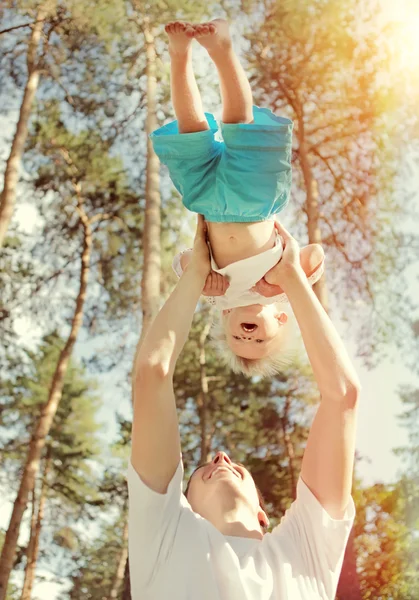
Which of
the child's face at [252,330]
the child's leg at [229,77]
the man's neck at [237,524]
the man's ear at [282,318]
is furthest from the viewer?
the man's ear at [282,318]

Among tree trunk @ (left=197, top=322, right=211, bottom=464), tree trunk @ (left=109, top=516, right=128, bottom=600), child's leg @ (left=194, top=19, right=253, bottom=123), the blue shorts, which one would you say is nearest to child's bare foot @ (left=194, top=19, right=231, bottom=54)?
child's leg @ (left=194, top=19, right=253, bottom=123)

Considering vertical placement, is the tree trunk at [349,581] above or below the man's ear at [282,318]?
below

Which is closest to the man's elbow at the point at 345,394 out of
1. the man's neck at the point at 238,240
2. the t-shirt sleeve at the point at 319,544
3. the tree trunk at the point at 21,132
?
the t-shirt sleeve at the point at 319,544

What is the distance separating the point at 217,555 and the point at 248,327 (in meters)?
1.10

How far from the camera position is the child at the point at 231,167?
8.27 ft

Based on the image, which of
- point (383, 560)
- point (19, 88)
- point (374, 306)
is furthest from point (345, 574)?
point (19, 88)

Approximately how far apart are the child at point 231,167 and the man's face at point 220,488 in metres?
0.65

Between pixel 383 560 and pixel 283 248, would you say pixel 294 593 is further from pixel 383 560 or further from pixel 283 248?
pixel 383 560

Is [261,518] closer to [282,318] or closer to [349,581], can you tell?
[282,318]

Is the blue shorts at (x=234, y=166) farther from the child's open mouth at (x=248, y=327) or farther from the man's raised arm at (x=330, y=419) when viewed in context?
the man's raised arm at (x=330, y=419)

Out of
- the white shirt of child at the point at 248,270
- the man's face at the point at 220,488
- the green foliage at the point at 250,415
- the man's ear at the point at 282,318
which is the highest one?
the green foliage at the point at 250,415

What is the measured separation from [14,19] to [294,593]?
8.57 m

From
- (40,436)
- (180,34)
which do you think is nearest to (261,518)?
(180,34)

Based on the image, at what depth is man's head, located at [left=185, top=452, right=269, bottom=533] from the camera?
7.26 ft
